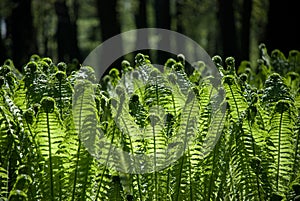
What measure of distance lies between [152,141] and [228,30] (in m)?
6.62

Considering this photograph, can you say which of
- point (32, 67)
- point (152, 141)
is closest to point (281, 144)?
point (152, 141)

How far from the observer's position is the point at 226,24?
27.8ft

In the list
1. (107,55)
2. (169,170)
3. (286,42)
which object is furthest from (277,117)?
(107,55)

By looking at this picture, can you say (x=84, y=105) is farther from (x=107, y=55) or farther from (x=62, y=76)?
(x=107, y=55)

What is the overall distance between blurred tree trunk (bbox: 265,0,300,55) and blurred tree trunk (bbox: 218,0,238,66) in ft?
7.25

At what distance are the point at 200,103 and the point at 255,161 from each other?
388 mm

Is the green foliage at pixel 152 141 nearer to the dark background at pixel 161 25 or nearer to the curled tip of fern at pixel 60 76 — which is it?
the curled tip of fern at pixel 60 76

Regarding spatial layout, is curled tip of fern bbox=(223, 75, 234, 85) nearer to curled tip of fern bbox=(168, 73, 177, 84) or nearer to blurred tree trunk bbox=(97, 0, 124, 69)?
curled tip of fern bbox=(168, 73, 177, 84)

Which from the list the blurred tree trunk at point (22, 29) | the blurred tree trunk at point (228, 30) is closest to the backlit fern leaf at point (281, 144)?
the blurred tree trunk at point (228, 30)

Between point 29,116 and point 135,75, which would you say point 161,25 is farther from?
point 29,116

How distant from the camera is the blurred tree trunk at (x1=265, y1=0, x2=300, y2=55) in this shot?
5602mm

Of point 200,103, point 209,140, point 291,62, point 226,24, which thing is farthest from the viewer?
point 226,24

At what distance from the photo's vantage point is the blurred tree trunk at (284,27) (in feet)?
18.4

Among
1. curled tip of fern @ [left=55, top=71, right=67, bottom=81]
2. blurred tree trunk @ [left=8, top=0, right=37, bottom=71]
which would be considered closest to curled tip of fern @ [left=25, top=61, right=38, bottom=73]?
curled tip of fern @ [left=55, top=71, right=67, bottom=81]
